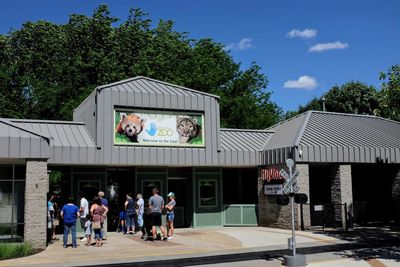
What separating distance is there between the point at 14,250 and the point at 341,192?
1346 cm

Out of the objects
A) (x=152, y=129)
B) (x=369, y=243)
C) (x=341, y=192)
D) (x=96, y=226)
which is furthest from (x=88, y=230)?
(x=341, y=192)

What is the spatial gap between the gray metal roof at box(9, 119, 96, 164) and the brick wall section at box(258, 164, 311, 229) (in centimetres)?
801

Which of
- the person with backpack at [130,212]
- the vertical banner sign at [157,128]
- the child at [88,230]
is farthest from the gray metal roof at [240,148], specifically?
the child at [88,230]

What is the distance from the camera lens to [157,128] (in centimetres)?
2088

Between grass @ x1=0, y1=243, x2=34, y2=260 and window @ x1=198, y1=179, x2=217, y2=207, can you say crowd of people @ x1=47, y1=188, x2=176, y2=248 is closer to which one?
grass @ x1=0, y1=243, x2=34, y2=260

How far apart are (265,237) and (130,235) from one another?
5.40 meters

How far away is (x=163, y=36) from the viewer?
41.9m

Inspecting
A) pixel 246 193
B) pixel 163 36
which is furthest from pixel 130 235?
pixel 163 36

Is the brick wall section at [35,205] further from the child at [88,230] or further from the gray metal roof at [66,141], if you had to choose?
the gray metal roof at [66,141]

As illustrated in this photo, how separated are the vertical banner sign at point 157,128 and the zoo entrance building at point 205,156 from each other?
4cm

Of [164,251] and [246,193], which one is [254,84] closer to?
[246,193]

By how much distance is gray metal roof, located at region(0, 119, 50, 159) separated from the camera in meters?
15.6

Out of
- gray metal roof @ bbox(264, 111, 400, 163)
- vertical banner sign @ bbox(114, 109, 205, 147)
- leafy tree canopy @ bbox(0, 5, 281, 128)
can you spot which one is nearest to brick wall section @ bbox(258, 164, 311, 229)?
gray metal roof @ bbox(264, 111, 400, 163)

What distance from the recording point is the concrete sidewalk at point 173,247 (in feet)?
43.5
